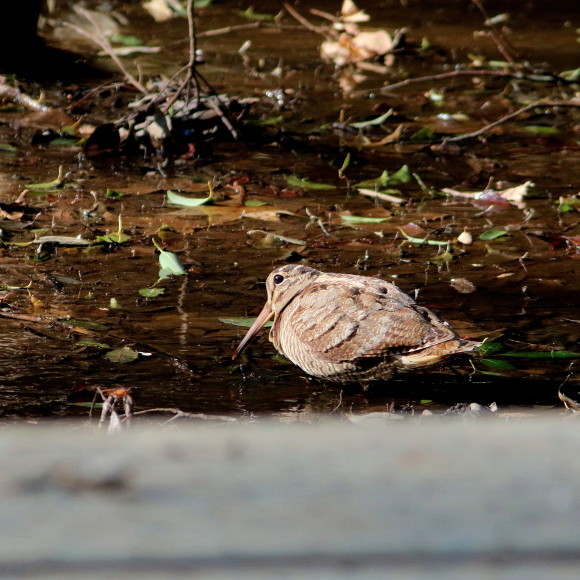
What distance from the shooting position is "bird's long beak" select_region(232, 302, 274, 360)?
4928 millimetres

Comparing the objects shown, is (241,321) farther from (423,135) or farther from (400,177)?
(423,135)

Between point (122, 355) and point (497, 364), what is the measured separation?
1652 millimetres

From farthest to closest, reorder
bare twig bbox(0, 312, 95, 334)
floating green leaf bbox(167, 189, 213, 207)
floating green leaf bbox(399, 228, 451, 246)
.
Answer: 1. floating green leaf bbox(167, 189, 213, 207)
2. floating green leaf bbox(399, 228, 451, 246)
3. bare twig bbox(0, 312, 95, 334)

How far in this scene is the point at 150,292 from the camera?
18.5 ft

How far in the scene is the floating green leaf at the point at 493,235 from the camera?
676cm

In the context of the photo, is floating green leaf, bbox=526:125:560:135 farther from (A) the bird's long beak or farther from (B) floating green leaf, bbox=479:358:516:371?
(A) the bird's long beak

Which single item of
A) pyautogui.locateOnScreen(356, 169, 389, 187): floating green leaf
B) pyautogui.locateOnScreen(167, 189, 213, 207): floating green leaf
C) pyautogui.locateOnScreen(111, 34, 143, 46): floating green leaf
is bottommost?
pyautogui.locateOnScreen(111, 34, 143, 46): floating green leaf

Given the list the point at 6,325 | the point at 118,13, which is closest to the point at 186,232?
the point at 6,325

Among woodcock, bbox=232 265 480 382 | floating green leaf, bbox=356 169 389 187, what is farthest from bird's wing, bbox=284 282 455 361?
floating green leaf, bbox=356 169 389 187

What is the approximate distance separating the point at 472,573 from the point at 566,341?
13.4 feet

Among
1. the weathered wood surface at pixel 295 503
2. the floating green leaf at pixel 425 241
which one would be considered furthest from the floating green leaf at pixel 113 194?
the weathered wood surface at pixel 295 503

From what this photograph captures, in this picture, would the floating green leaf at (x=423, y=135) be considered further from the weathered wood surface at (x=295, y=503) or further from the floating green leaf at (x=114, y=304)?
the weathered wood surface at (x=295, y=503)

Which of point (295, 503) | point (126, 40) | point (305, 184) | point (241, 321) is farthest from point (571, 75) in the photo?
point (295, 503)

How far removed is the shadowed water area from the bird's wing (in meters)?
0.26
